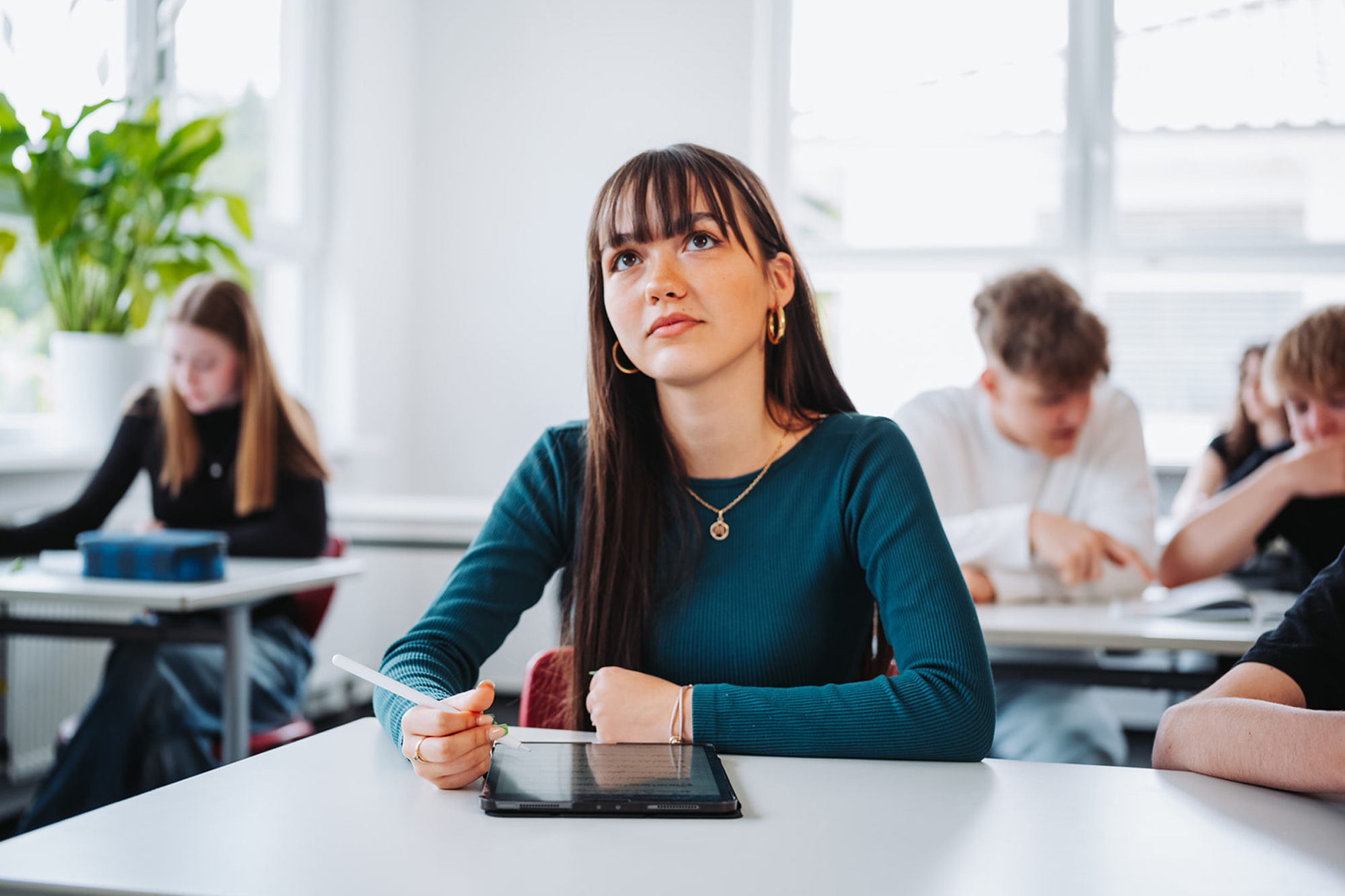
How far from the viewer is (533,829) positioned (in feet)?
2.52

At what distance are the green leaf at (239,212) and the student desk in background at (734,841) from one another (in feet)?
8.05

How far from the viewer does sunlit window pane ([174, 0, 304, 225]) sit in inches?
140

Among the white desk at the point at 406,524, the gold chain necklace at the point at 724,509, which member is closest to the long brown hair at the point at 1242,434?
the white desk at the point at 406,524

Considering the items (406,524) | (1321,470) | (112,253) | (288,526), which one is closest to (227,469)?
(288,526)

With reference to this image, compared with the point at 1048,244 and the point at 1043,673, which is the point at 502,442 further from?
the point at 1043,673

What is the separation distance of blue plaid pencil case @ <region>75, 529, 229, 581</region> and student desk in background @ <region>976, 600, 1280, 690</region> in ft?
4.65

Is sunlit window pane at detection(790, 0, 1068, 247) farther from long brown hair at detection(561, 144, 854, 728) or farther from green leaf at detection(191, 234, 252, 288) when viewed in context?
long brown hair at detection(561, 144, 854, 728)

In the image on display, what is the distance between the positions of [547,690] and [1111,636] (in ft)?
3.38

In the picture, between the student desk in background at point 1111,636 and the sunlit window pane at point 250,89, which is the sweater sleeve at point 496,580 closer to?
the student desk in background at point 1111,636

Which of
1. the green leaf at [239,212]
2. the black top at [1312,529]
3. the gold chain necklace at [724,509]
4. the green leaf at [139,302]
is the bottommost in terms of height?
the black top at [1312,529]

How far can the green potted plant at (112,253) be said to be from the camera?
8.85 feet

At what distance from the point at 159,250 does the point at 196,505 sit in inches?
29.9

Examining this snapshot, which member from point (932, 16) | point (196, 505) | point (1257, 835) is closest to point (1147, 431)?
point (932, 16)

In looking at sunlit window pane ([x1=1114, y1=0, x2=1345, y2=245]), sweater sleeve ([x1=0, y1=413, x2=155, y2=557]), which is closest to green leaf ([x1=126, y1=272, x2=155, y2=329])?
sweater sleeve ([x1=0, y1=413, x2=155, y2=557])
